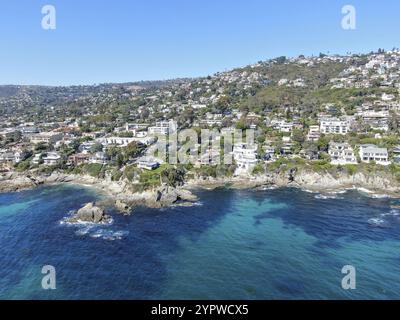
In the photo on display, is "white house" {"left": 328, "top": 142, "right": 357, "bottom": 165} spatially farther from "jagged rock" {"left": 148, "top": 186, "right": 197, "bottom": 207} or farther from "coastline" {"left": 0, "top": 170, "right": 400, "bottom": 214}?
"jagged rock" {"left": 148, "top": 186, "right": 197, "bottom": 207}

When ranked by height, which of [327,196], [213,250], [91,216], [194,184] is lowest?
[213,250]

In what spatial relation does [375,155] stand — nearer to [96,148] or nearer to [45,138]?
[96,148]

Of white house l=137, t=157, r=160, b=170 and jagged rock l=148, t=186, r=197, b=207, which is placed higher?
white house l=137, t=157, r=160, b=170

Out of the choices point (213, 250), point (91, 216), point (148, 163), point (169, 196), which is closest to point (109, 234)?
point (91, 216)

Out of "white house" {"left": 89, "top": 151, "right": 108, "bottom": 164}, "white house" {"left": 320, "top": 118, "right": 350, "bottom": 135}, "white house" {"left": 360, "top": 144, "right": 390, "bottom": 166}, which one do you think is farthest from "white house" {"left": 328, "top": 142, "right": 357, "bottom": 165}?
"white house" {"left": 89, "top": 151, "right": 108, "bottom": 164}
